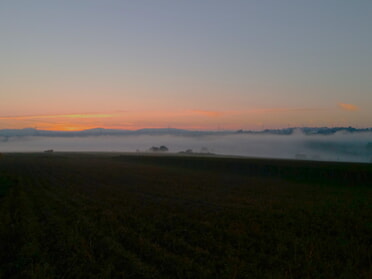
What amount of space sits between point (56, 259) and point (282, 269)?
22.0ft

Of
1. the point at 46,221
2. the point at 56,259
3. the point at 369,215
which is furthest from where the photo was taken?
the point at 369,215

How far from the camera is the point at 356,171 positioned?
121 feet

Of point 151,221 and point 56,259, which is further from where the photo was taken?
point 151,221

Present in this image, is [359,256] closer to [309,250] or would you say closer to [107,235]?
[309,250]

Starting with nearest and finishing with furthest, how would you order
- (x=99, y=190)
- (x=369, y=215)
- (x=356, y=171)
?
(x=369, y=215), (x=99, y=190), (x=356, y=171)

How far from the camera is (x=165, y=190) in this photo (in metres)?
23.6

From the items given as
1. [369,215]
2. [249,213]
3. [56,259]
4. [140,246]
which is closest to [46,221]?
[56,259]

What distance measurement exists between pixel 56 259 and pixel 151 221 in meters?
5.01

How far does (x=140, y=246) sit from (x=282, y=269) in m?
4.58

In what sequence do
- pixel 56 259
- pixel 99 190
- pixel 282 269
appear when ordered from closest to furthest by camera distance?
pixel 282 269 → pixel 56 259 → pixel 99 190

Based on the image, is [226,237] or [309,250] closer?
[309,250]

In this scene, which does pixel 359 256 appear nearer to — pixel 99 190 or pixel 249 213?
pixel 249 213

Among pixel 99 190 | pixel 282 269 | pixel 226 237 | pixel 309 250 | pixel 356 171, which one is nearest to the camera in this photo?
pixel 282 269

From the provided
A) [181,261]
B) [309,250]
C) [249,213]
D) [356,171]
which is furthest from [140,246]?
[356,171]
